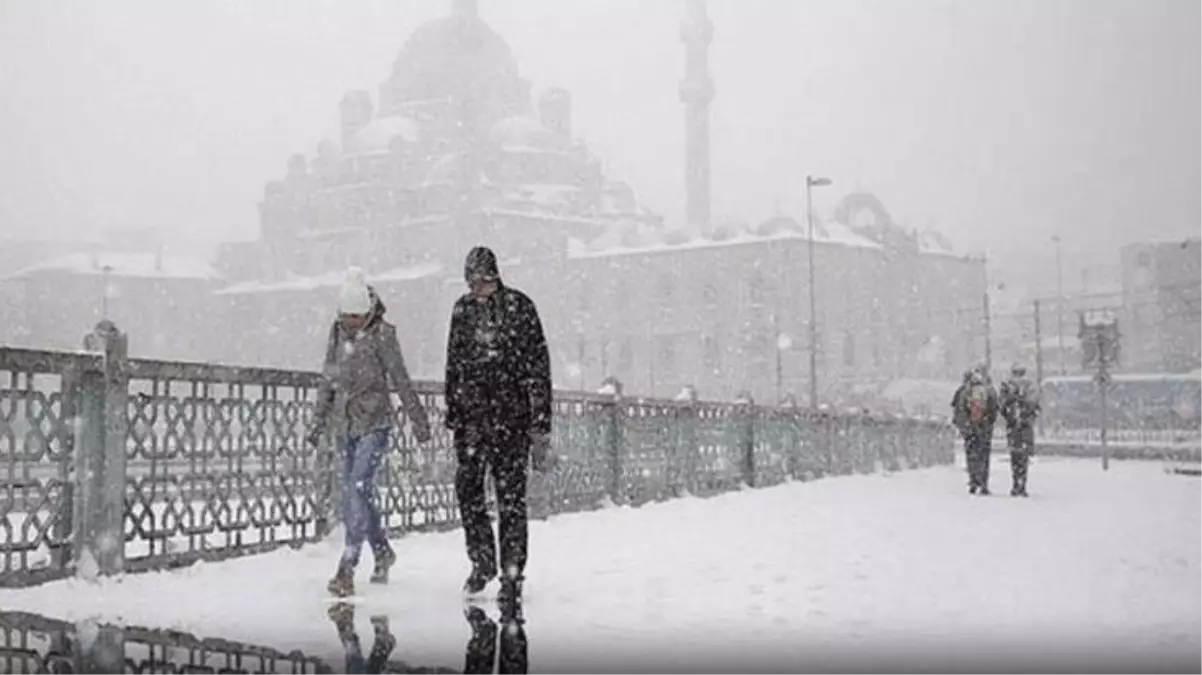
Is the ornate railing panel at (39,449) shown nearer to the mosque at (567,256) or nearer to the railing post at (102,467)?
the railing post at (102,467)

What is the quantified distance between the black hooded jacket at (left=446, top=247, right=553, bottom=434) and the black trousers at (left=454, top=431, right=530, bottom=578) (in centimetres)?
6

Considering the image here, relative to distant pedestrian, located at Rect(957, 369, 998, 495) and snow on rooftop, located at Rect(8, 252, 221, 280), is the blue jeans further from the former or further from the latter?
snow on rooftop, located at Rect(8, 252, 221, 280)

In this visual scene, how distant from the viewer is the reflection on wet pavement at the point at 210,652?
4086 millimetres

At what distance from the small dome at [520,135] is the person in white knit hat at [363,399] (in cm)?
6528

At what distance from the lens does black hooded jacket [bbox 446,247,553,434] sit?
5680 millimetres

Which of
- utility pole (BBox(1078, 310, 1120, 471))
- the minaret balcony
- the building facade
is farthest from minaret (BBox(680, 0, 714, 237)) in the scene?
utility pole (BBox(1078, 310, 1120, 471))

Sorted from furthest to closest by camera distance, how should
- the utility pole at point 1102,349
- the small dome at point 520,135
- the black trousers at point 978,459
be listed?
1. the small dome at point 520,135
2. the utility pole at point 1102,349
3. the black trousers at point 978,459

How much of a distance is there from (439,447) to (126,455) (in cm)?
327

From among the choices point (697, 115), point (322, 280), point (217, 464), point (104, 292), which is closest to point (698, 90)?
point (697, 115)

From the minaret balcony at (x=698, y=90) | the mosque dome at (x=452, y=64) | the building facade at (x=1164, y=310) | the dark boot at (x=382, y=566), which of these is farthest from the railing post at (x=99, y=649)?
the mosque dome at (x=452, y=64)

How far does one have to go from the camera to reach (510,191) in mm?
69812

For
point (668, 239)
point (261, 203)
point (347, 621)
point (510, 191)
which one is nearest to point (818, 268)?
point (668, 239)

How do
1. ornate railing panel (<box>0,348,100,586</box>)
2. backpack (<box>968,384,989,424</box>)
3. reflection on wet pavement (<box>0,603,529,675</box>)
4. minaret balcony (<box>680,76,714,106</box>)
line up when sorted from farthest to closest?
minaret balcony (<box>680,76,714,106</box>)
backpack (<box>968,384,989,424</box>)
ornate railing panel (<box>0,348,100,586</box>)
reflection on wet pavement (<box>0,603,529,675</box>)

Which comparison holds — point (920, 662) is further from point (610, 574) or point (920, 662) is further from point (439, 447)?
point (439, 447)
